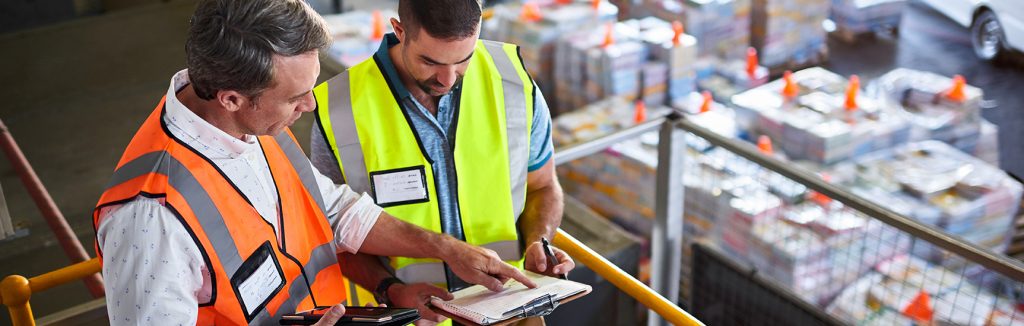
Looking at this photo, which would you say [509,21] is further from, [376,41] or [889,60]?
[889,60]

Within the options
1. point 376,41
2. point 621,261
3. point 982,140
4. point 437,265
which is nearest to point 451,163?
point 437,265

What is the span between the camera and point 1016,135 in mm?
7520

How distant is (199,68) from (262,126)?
0.58 feet

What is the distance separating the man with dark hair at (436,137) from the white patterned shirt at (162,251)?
1.79 feet

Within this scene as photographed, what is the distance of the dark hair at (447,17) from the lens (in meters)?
2.29

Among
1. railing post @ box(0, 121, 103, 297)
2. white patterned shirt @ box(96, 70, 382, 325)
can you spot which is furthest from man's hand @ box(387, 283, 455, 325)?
railing post @ box(0, 121, 103, 297)

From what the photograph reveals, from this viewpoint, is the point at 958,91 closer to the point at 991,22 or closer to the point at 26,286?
the point at 991,22

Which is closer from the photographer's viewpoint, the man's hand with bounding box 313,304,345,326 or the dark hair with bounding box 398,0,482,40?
the man's hand with bounding box 313,304,345,326

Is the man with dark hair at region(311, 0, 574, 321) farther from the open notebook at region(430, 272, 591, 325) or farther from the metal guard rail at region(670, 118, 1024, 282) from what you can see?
the metal guard rail at region(670, 118, 1024, 282)

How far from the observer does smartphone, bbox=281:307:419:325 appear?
1980mm

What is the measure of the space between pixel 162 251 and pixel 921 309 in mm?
3269

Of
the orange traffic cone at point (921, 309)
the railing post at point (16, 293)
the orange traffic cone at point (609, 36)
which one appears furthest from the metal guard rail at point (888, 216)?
the orange traffic cone at point (609, 36)

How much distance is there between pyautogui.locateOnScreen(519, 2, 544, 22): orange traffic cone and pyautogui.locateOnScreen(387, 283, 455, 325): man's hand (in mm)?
A: 4850

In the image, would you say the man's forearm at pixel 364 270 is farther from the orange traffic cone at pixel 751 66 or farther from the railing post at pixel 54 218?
the orange traffic cone at pixel 751 66
